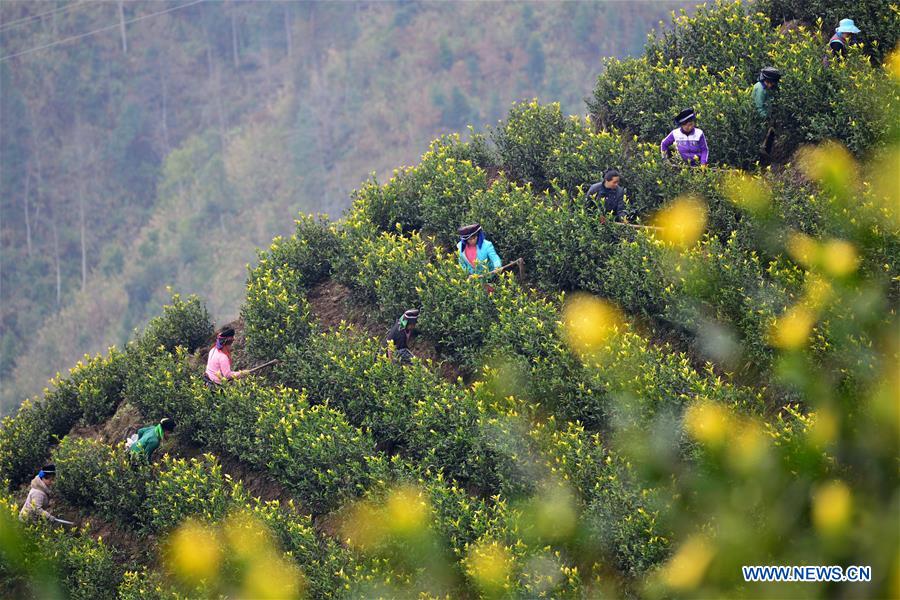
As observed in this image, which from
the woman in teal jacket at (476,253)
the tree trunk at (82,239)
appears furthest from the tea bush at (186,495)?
the tree trunk at (82,239)

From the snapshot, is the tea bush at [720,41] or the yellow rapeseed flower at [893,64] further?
the tea bush at [720,41]

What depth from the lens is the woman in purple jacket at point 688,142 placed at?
15336 mm

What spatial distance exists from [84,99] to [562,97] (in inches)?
1590

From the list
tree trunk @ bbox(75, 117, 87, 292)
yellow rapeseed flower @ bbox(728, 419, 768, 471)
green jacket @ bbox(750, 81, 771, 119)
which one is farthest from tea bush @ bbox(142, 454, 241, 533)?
tree trunk @ bbox(75, 117, 87, 292)

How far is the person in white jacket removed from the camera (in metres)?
14.7

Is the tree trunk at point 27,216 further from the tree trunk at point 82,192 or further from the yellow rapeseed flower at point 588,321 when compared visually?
the yellow rapeseed flower at point 588,321

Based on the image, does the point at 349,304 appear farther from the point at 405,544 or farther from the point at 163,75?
the point at 163,75

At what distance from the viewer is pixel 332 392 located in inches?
582

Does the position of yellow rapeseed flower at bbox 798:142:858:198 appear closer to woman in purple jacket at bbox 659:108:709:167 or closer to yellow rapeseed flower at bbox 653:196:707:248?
woman in purple jacket at bbox 659:108:709:167

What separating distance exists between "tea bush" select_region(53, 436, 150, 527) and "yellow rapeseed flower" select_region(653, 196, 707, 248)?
7.35 meters

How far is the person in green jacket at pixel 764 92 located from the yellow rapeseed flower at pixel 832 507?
7.23m

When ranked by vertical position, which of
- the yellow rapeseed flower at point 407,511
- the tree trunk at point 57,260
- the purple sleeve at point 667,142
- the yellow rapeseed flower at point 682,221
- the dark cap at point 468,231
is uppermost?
the purple sleeve at point 667,142

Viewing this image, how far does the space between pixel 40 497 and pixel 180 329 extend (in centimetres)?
361

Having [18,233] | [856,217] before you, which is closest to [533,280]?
[856,217]
